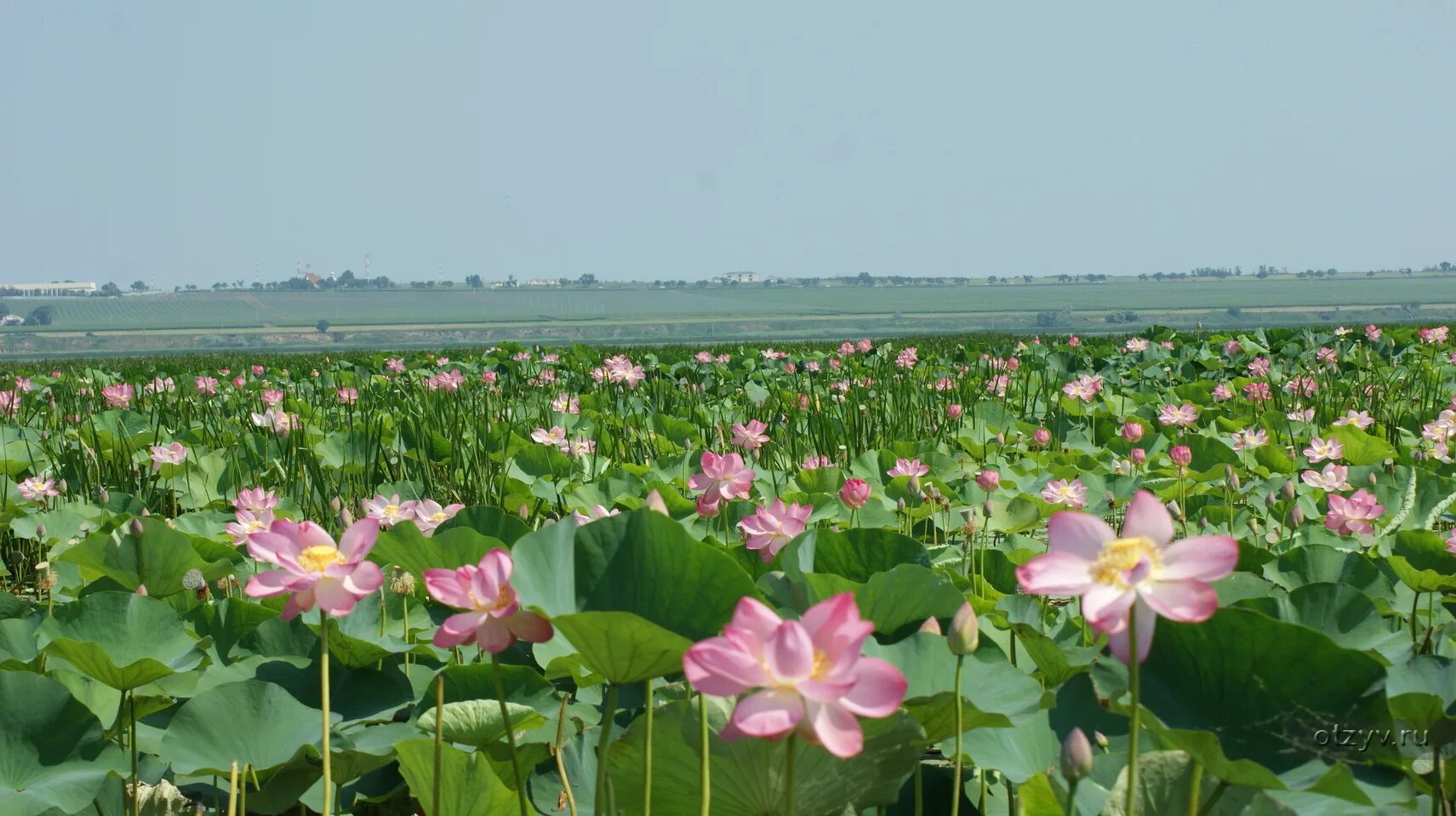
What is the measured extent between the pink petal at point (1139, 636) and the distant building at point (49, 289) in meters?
209

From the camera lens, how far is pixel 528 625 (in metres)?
0.76

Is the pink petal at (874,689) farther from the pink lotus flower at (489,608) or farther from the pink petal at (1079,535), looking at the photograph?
the pink lotus flower at (489,608)

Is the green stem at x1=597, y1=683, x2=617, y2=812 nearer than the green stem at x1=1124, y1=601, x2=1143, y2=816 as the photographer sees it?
No

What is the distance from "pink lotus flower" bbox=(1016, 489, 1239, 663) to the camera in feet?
1.86

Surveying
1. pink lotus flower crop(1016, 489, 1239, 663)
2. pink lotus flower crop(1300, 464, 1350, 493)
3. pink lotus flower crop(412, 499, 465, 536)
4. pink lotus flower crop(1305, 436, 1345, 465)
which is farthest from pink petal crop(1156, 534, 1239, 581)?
pink lotus flower crop(1305, 436, 1345, 465)

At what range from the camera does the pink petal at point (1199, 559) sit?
56 centimetres

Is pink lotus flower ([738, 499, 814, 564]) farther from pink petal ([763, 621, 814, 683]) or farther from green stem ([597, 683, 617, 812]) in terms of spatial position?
pink petal ([763, 621, 814, 683])

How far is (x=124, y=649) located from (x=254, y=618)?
182 millimetres

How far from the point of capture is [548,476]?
2.64 m

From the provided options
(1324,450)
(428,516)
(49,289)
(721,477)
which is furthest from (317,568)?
(49,289)

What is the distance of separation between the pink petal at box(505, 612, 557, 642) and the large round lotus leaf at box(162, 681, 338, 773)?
0.35 meters

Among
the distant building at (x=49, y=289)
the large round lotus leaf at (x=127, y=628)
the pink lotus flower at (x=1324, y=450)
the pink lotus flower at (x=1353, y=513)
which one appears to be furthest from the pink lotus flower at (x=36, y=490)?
the distant building at (x=49, y=289)

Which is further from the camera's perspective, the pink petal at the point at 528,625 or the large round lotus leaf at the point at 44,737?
the large round lotus leaf at the point at 44,737

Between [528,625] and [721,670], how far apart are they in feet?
0.95
